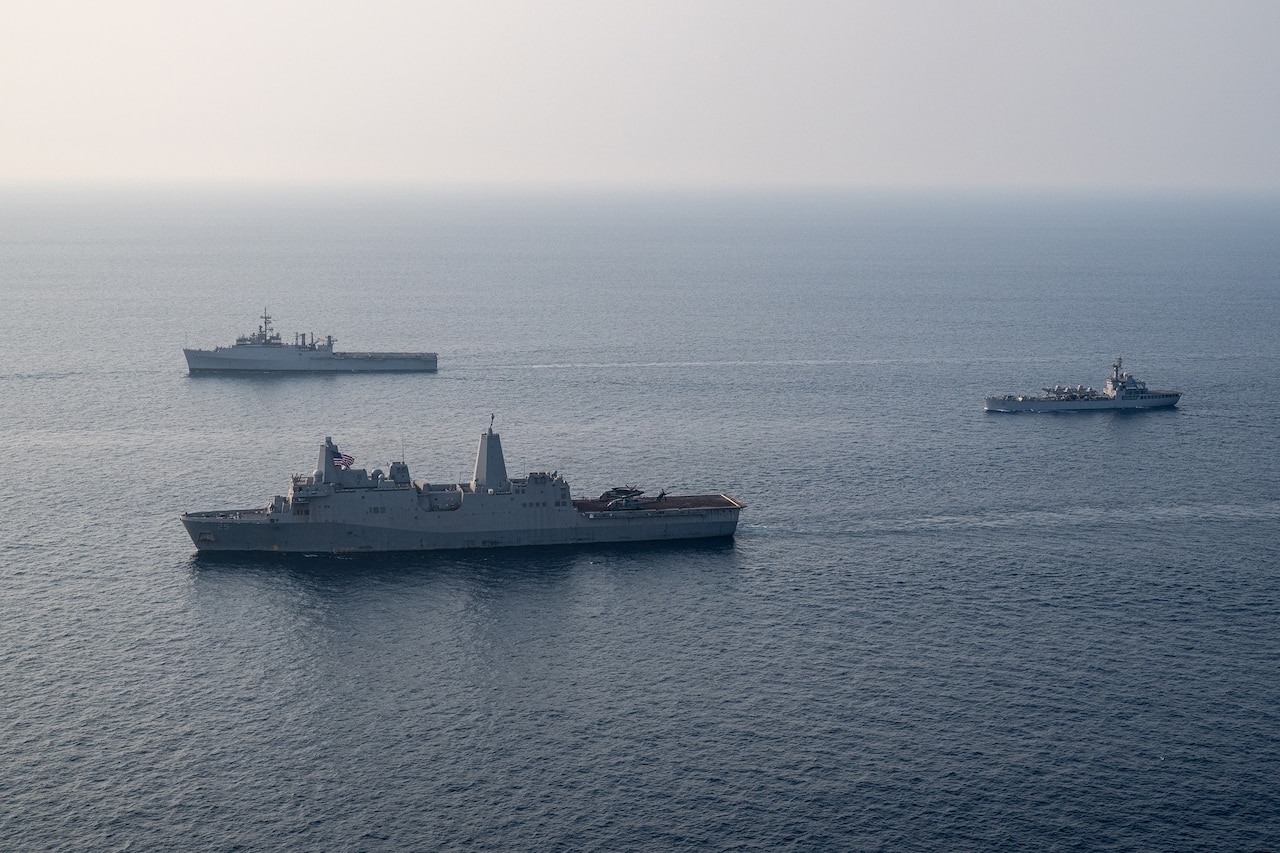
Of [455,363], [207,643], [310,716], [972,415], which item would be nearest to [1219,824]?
[310,716]

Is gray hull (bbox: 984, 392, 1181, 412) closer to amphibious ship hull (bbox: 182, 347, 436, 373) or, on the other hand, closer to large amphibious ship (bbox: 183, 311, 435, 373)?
amphibious ship hull (bbox: 182, 347, 436, 373)

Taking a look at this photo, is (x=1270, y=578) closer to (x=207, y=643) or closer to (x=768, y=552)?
(x=768, y=552)

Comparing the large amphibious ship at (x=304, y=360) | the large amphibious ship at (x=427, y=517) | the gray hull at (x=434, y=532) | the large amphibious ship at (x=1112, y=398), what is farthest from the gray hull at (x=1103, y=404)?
the large amphibious ship at (x=304, y=360)

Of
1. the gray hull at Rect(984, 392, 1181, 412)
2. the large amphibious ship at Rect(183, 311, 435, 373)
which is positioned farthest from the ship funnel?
the gray hull at Rect(984, 392, 1181, 412)

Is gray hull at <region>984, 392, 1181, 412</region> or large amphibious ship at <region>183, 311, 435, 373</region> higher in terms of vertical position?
large amphibious ship at <region>183, 311, 435, 373</region>

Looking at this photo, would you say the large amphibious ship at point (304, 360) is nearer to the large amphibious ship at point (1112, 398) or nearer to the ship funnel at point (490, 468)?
the ship funnel at point (490, 468)

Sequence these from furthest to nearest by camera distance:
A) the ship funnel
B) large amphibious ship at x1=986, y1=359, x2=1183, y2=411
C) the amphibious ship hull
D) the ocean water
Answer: the amphibious ship hull < large amphibious ship at x1=986, y1=359, x2=1183, y2=411 < the ship funnel < the ocean water
